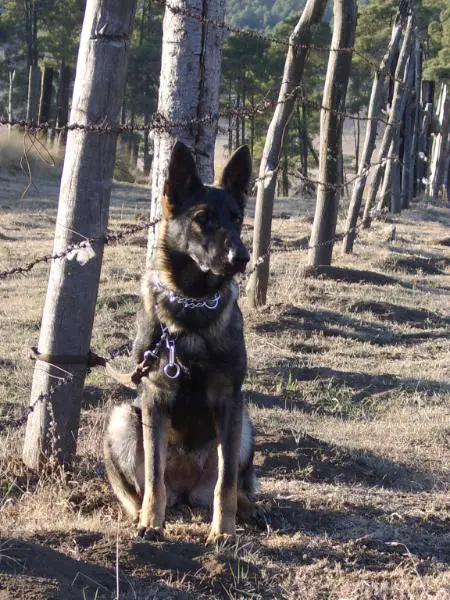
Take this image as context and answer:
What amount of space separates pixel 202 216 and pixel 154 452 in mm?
1144

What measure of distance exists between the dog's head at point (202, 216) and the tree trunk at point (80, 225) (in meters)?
0.62

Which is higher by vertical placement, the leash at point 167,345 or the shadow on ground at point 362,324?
the leash at point 167,345

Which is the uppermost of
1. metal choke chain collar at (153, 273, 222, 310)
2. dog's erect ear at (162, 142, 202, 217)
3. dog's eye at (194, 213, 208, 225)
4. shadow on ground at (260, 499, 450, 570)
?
dog's erect ear at (162, 142, 202, 217)

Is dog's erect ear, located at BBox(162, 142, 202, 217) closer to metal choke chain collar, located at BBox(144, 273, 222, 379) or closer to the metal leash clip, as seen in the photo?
metal choke chain collar, located at BBox(144, 273, 222, 379)

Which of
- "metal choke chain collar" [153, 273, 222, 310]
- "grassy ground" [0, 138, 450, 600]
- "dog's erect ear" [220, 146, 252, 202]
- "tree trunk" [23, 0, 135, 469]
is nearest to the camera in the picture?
"grassy ground" [0, 138, 450, 600]

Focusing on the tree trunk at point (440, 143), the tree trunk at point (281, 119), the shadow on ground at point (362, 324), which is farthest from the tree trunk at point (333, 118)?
the tree trunk at point (440, 143)

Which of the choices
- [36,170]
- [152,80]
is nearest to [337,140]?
[36,170]

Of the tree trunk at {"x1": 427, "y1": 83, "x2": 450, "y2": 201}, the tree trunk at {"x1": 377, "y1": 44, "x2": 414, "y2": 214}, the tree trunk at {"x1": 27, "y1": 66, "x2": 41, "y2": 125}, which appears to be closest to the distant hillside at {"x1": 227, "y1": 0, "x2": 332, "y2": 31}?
the tree trunk at {"x1": 427, "y1": 83, "x2": 450, "y2": 201}

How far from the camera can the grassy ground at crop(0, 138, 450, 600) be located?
3.97 m

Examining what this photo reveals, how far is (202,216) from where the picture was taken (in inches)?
178

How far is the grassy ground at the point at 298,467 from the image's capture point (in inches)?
156

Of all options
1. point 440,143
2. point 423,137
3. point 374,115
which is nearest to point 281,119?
point 374,115

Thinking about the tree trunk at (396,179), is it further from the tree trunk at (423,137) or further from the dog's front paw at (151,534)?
the dog's front paw at (151,534)

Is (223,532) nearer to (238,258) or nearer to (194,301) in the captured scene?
(194,301)
